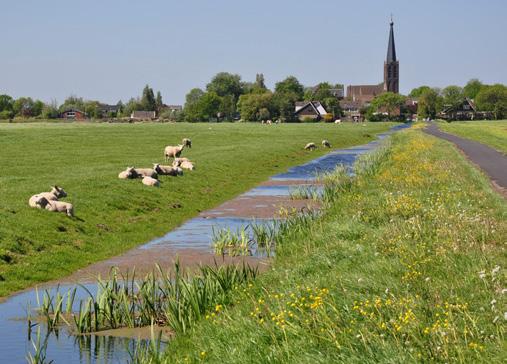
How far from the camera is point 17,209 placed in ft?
85.0

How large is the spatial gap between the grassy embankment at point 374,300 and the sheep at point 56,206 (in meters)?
8.61

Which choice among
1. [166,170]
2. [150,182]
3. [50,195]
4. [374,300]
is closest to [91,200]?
[50,195]

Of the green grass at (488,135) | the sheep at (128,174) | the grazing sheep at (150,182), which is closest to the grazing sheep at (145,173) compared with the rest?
the sheep at (128,174)

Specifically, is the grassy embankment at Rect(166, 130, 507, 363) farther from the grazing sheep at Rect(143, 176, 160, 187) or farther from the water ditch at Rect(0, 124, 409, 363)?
the grazing sheep at Rect(143, 176, 160, 187)

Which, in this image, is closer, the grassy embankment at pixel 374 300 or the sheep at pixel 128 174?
the grassy embankment at pixel 374 300

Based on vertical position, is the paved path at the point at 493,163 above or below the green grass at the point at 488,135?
above

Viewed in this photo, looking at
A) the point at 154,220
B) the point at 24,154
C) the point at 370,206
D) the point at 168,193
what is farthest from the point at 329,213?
the point at 24,154

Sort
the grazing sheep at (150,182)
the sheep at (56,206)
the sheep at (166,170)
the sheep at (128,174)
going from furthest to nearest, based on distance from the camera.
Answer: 1. the sheep at (166,170)
2. the sheep at (128,174)
3. the grazing sheep at (150,182)
4. the sheep at (56,206)

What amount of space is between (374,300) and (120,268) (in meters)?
10.2

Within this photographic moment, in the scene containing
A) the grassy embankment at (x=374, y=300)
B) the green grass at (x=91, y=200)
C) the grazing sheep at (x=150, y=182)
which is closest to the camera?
the grassy embankment at (x=374, y=300)

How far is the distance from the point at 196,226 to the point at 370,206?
7.76 m

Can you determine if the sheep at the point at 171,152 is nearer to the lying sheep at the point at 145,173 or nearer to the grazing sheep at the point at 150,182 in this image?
the lying sheep at the point at 145,173

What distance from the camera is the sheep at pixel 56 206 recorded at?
87.3ft

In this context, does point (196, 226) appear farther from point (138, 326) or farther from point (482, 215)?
point (138, 326)
